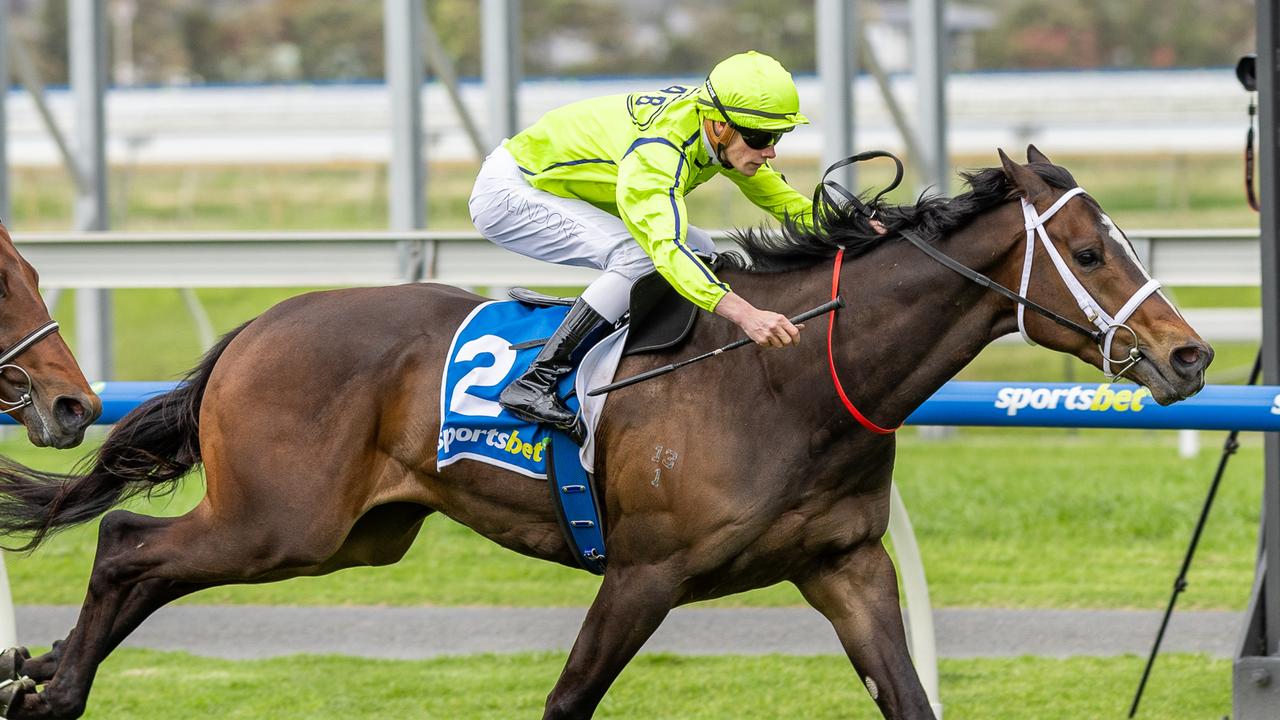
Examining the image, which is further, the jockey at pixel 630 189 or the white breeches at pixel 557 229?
the white breeches at pixel 557 229

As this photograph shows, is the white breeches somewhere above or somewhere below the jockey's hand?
above

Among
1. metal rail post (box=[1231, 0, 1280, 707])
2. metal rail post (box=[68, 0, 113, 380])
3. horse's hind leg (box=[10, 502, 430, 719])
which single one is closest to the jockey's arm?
horse's hind leg (box=[10, 502, 430, 719])

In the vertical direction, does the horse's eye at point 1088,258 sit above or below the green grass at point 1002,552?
above

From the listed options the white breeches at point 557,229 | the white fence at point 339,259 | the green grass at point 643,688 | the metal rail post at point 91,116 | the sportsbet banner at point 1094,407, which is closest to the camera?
the white breeches at point 557,229

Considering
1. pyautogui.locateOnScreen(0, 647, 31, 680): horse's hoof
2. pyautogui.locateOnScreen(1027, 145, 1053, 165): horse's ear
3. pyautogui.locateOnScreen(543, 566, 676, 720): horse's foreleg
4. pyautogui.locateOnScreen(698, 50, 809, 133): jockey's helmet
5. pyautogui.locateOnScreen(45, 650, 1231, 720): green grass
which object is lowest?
pyautogui.locateOnScreen(45, 650, 1231, 720): green grass

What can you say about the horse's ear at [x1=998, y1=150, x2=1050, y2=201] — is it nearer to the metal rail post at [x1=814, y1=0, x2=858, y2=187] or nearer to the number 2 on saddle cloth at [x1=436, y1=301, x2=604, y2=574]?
the number 2 on saddle cloth at [x1=436, y1=301, x2=604, y2=574]

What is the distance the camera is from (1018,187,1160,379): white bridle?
372cm

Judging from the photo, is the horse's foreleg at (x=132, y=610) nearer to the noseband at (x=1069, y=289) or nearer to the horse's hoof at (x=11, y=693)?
the horse's hoof at (x=11, y=693)

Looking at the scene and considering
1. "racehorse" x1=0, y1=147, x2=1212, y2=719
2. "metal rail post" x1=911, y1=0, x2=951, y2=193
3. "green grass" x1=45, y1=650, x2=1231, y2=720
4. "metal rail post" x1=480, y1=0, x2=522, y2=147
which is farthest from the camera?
"metal rail post" x1=911, y1=0, x2=951, y2=193

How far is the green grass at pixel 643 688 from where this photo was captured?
532 cm

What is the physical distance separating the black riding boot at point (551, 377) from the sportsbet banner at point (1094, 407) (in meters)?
1.03

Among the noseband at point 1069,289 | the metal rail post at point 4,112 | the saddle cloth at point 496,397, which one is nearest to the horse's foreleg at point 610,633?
the saddle cloth at point 496,397

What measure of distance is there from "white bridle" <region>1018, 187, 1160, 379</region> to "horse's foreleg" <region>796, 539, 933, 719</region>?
68 cm

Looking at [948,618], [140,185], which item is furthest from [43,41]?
[948,618]
